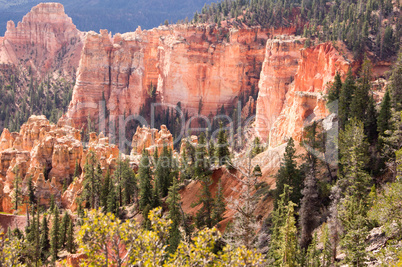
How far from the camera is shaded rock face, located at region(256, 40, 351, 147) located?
54.8m

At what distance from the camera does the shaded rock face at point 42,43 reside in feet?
500

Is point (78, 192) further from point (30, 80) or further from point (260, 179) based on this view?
point (30, 80)

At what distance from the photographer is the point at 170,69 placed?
344 ft

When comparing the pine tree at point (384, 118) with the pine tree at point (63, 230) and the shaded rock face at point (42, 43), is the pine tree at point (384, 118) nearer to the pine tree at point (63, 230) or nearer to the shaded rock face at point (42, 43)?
the pine tree at point (63, 230)

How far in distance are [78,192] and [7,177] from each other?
1344 cm

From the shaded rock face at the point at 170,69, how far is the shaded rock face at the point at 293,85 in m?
16.6

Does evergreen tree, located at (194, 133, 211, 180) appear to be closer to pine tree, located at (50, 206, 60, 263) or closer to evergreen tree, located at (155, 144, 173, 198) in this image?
evergreen tree, located at (155, 144, 173, 198)

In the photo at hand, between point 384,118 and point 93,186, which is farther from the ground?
point 384,118

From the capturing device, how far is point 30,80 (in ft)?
462

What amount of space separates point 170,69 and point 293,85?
132 feet

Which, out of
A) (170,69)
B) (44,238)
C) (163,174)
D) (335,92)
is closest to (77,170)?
(44,238)

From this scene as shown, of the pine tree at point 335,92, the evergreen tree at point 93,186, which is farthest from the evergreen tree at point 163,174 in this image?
the pine tree at point 335,92

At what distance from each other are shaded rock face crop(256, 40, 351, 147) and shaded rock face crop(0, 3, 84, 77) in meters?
91.4

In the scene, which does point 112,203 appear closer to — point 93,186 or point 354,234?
point 93,186
